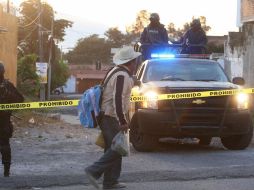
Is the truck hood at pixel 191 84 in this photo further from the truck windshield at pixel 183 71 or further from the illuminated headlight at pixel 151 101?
the truck windshield at pixel 183 71

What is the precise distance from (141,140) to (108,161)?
3614 millimetres

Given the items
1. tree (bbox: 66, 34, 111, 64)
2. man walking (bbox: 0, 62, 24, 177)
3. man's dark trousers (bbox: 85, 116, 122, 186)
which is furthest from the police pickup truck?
tree (bbox: 66, 34, 111, 64)

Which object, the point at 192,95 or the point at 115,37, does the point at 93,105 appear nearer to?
the point at 192,95

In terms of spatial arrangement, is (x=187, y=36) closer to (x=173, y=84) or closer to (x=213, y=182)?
(x=173, y=84)

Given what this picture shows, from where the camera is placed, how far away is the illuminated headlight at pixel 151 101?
10.4 metres

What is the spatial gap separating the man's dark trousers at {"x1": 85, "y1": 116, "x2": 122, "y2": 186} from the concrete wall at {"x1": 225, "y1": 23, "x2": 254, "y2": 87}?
61.9ft

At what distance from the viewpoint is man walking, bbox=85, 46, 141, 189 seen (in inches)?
285

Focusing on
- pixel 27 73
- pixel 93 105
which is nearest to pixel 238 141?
pixel 93 105

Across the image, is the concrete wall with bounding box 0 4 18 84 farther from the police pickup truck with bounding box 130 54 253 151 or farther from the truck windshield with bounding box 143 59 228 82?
the police pickup truck with bounding box 130 54 253 151

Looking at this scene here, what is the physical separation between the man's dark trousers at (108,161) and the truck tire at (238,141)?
14.0ft

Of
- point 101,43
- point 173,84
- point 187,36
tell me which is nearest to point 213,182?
point 173,84

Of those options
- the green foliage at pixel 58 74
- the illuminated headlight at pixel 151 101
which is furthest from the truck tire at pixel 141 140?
the green foliage at pixel 58 74

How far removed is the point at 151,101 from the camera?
10453 millimetres

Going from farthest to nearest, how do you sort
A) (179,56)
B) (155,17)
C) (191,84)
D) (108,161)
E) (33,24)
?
1. (33,24)
2. (155,17)
3. (179,56)
4. (191,84)
5. (108,161)
